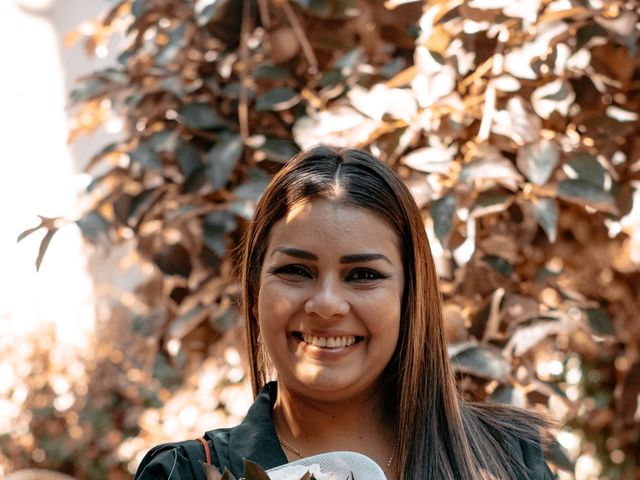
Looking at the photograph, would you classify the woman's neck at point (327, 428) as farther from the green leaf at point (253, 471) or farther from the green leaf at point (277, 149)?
the green leaf at point (277, 149)

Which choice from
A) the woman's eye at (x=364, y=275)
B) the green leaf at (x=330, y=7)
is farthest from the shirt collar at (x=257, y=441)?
the green leaf at (x=330, y=7)

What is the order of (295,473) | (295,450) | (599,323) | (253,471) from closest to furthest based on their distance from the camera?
(253,471)
(295,473)
(295,450)
(599,323)

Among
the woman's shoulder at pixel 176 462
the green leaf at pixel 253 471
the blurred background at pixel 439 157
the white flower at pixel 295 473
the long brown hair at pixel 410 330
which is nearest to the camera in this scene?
the green leaf at pixel 253 471

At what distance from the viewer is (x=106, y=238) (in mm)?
2428

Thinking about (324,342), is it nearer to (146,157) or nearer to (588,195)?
(588,195)

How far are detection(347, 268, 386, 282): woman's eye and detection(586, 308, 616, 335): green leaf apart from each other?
74 cm

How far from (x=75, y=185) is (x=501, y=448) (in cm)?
304

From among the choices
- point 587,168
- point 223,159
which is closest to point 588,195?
point 587,168

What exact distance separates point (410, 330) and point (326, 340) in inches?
7.3

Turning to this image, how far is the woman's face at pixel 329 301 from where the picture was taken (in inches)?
65.7

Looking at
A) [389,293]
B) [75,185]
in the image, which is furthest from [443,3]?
[75,185]

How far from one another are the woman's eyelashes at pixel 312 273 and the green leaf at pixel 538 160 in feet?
1.69

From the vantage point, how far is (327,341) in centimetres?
167

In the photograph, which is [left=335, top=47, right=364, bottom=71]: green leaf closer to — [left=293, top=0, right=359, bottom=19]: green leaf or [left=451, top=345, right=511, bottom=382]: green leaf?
[left=293, top=0, right=359, bottom=19]: green leaf
